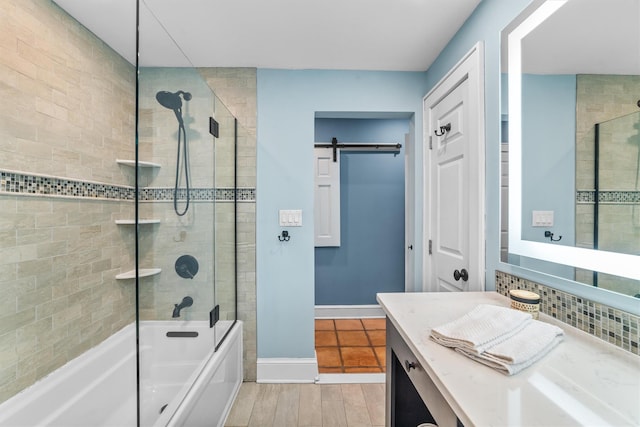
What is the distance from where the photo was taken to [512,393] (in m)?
0.65

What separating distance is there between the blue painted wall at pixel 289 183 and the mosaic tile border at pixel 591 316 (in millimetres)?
1479

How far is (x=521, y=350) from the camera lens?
778 millimetres

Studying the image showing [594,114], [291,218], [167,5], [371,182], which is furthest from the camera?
[371,182]

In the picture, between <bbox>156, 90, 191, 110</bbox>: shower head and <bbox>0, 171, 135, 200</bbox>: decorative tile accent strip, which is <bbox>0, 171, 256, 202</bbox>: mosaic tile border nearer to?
<bbox>0, 171, 135, 200</bbox>: decorative tile accent strip

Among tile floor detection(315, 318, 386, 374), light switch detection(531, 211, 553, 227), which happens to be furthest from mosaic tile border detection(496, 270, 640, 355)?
tile floor detection(315, 318, 386, 374)

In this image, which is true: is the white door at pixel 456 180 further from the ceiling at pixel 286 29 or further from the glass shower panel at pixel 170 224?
the glass shower panel at pixel 170 224

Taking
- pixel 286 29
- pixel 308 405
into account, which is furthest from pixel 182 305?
pixel 286 29

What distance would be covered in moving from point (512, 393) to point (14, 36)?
219 centimetres

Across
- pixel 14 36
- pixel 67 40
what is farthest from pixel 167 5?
pixel 14 36

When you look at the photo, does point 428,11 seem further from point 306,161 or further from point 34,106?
point 34,106

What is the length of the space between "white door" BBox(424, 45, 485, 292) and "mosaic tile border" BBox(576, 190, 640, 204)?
57 centimetres

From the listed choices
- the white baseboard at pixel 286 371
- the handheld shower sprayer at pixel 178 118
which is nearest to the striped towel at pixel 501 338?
the handheld shower sprayer at pixel 178 118

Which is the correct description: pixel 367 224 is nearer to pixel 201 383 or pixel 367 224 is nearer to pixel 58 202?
pixel 201 383

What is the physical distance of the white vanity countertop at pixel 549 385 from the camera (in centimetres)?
58
